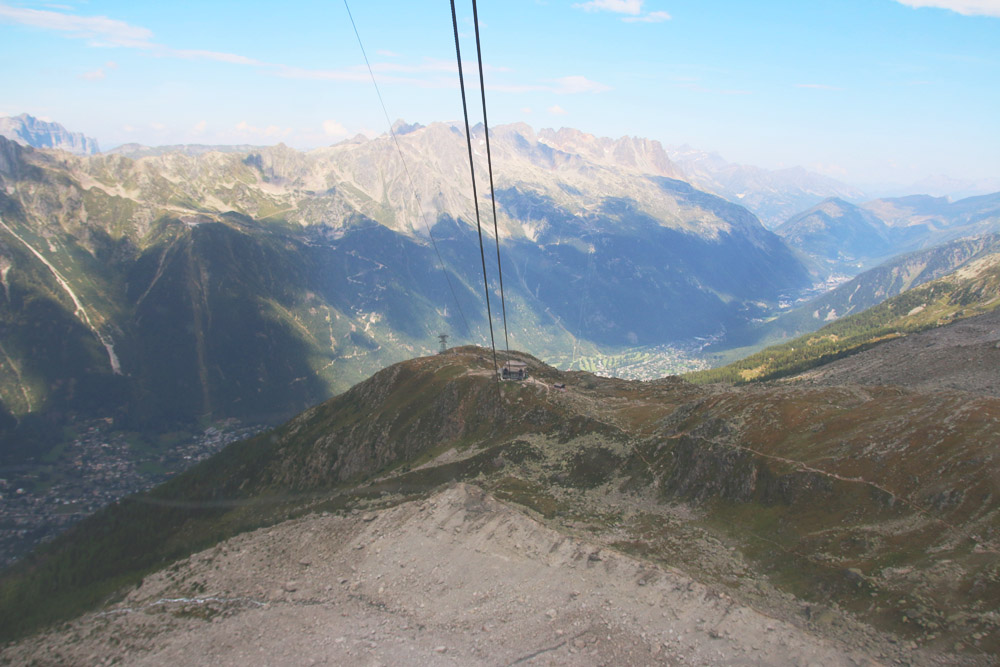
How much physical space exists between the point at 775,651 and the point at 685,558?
1405cm

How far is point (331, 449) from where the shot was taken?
113938 millimetres

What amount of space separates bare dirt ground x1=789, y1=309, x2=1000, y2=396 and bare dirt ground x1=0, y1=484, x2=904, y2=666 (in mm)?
79410

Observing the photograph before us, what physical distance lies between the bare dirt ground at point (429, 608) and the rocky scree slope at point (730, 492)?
1441mm

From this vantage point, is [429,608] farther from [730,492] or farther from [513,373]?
[513,373]

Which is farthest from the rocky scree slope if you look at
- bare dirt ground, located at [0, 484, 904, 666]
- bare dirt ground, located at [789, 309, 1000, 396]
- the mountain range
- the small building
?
bare dirt ground, located at [789, 309, 1000, 396]

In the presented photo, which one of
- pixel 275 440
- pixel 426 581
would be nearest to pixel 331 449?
pixel 275 440

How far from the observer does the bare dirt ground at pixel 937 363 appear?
3720 inches

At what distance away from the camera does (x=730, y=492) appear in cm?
5334

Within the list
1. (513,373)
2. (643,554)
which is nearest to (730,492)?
(643,554)

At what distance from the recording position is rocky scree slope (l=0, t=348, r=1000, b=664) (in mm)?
33750

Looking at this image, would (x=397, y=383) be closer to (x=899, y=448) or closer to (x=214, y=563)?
(x=214, y=563)

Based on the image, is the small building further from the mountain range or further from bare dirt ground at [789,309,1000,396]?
bare dirt ground at [789,309,1000,396]

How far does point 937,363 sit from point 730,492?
86753mm

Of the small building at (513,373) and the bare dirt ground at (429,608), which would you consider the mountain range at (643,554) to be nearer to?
the bare dirt ground at (429,608)
